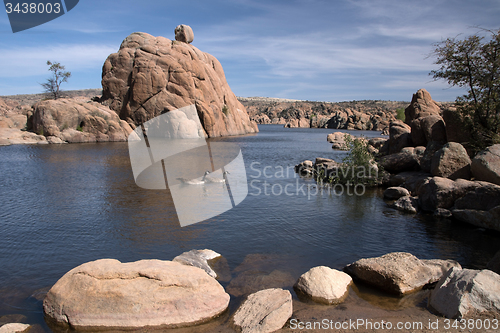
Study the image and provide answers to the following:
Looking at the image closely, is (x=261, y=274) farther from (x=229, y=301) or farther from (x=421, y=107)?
(x=421, y=107)

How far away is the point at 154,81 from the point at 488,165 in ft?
127

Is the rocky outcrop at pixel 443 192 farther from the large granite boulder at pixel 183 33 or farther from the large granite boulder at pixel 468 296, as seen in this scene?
the large granite boulder at pixel 183 33

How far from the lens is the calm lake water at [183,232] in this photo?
750 centimetres

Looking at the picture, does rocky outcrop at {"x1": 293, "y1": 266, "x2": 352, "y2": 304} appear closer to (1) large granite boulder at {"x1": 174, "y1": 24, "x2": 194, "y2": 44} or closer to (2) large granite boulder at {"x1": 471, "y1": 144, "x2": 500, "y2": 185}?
(2) large granite boulder at {"x1": 471, "y1": 144, "x2": 500, "y2": 185}

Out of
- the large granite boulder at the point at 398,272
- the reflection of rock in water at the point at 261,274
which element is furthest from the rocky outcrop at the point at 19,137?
the large granite boulder at the point at 398,272

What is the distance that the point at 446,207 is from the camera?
1149 cm

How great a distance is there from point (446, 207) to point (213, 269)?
8.62 meters

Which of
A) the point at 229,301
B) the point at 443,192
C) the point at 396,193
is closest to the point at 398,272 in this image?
the point at 229,301

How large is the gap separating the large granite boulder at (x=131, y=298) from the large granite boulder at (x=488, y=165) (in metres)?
10.5

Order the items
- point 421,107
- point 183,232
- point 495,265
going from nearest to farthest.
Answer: point 495,265 → point 183,232 → point 421,107

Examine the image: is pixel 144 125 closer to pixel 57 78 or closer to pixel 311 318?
pixel 57 78

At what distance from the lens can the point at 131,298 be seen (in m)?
5.18

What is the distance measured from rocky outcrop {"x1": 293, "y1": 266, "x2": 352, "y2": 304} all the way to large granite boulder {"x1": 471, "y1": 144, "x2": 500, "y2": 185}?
8.27 metres
